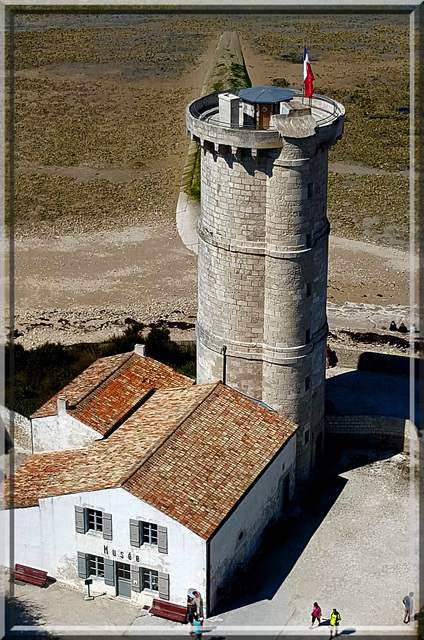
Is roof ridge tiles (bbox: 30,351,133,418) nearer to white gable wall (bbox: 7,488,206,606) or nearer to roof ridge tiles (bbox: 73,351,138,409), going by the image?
roof ridge tiles (bbox: 73,351,138,409)

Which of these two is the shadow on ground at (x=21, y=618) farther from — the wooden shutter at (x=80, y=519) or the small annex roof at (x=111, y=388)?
the small annex roof at (x=111, y=388)

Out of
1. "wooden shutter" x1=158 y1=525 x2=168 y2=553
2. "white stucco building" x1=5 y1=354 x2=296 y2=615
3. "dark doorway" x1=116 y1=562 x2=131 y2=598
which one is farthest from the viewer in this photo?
"dark doorway" x1=116 y1=562 x2=131 y2=598

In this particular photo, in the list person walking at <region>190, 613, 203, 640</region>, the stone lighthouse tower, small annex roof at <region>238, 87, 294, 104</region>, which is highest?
small annex roof at <region>238, 87, 294, 104</region>

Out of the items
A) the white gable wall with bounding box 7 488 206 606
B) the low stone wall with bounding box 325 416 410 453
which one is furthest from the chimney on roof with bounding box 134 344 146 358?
the white gable wall with bounding box 7 488 206 606

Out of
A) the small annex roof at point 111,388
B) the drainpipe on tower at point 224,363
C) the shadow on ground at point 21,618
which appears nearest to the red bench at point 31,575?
the shadow on ground at point 21,618

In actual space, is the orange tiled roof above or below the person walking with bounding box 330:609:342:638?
above

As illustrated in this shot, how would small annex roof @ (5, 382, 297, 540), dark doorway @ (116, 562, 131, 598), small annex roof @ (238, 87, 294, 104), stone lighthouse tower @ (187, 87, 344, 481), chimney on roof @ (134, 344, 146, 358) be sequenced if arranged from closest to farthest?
small annex roof @ (5, 382, 297, 540) → dark doorway @ (116, 562, 131, 598) → stone lighthouse tower @ (187, 87, 344, 481) → small annex roof @ (238, 87, 294, 104) → chimney on roof @ (134, 344, 146, 358)
